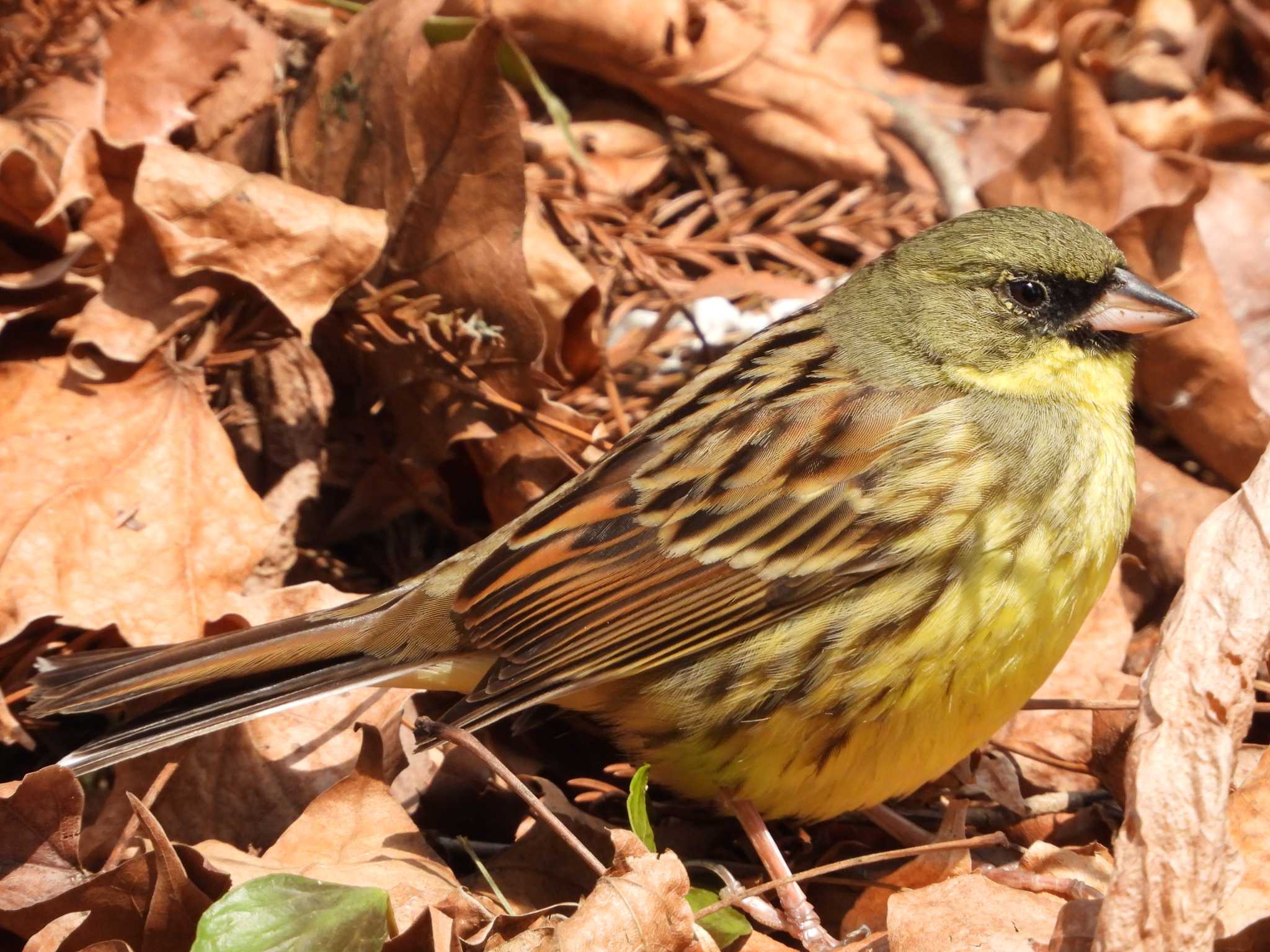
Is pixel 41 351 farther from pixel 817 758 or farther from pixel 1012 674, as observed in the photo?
pixel 1012 674

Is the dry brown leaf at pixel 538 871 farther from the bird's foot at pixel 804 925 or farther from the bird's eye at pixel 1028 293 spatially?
the bird's eye at pixel 1028 293

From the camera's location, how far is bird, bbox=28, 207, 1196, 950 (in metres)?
2.86

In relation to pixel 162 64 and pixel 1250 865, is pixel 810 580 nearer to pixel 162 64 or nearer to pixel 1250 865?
pixel 1250 865

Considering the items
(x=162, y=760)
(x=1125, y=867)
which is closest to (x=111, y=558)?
(x=162, y=760)

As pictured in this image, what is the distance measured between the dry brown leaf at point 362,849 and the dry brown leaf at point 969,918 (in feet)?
2.77

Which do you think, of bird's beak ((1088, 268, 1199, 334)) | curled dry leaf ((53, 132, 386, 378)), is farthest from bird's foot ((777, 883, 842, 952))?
curled dry leaf ((53, 132, 386, 378))

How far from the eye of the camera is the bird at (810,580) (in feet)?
9.37

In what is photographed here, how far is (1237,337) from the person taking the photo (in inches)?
161

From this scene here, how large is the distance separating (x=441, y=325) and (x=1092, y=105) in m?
2.15

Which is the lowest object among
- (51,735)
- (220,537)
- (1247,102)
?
(51,735)

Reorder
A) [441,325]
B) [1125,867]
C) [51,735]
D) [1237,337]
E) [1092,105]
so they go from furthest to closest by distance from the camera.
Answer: [1092,105]
[1237,337]
[441,325]
[51,735]
[1125,867]

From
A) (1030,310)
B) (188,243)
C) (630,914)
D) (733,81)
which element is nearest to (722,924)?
(630,914)

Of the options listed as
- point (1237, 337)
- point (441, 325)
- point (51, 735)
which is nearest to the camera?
point (51, 735)

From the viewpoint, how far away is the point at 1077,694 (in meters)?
3.57
